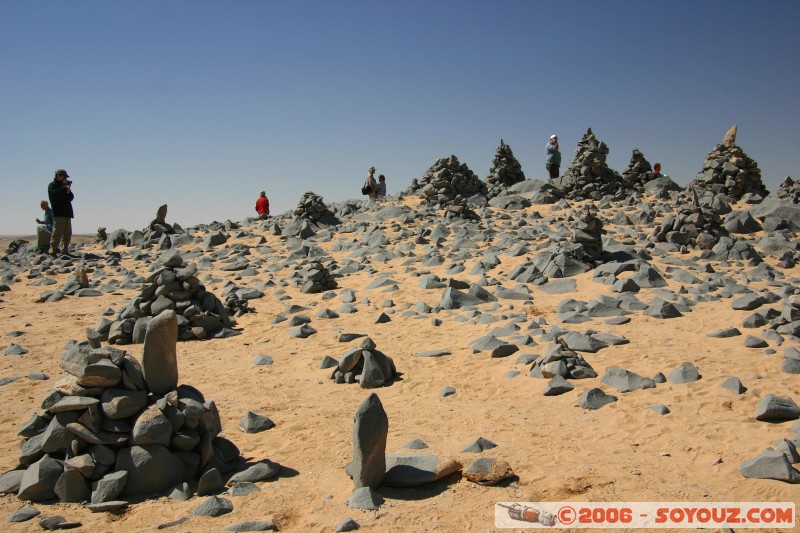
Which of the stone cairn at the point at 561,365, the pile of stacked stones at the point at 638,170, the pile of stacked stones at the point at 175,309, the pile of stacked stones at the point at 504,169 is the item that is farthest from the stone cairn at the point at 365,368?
the pile of stacked stones at the point at 638,170

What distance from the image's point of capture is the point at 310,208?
65.8 ft

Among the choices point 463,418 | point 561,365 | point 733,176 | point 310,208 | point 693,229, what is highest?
point 733,176

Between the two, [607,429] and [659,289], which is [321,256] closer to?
[659,289]

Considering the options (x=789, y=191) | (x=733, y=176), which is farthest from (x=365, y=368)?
(x=789, y=191)

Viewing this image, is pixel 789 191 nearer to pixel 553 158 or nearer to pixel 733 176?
pixel 733 176

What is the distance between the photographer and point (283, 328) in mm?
9750

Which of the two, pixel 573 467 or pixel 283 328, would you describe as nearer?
pixel 573 467

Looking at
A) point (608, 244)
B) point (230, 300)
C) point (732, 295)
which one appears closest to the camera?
point (732, 295)

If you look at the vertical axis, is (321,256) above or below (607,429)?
above

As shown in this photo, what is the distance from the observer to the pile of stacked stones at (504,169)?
25.2 m

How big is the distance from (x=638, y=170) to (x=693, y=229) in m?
12.4

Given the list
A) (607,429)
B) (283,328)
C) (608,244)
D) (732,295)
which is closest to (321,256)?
(283,328)

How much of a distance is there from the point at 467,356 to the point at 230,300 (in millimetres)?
5524

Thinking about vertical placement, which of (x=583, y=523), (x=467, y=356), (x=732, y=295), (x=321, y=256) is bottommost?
(x=583, y=523)
